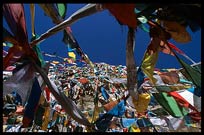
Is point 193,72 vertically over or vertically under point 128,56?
under

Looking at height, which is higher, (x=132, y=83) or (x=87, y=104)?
(x=132, y=83)

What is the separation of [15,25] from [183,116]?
1.63 meters

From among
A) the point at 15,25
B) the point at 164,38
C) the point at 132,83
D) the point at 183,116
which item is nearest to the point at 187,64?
the point at 164,38

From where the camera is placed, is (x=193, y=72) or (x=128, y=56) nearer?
(x=128, y=56)

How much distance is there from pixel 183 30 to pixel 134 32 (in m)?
0.34

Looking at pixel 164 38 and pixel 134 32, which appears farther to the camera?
pixel 164 38

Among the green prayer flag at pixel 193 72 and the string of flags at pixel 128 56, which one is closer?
the string of flags at pixel 128 56

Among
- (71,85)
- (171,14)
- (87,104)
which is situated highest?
(171,14)

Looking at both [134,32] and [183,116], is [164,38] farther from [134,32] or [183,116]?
[183,116]

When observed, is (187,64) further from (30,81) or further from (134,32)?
(30,81)

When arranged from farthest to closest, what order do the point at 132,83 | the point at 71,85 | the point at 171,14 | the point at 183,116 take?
the point at 71,85, the point at 183,116, the point at 132,83, the point at 171,14

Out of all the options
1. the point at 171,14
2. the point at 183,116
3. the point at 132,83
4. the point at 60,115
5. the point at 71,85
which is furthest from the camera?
the point at 71,85

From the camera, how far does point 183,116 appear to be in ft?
8.63

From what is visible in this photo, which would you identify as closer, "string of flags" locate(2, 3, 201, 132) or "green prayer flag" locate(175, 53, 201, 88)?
"string of flags" locate(2, 3, 201, 132)
